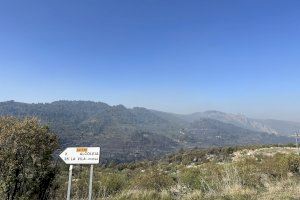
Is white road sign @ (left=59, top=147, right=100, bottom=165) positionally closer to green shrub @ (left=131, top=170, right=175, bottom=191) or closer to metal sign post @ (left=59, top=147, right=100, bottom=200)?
metal sign post @ (left=59, top=147, right=100, bottom=200)

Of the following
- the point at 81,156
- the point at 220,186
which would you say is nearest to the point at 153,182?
Answer: the point at 220,186

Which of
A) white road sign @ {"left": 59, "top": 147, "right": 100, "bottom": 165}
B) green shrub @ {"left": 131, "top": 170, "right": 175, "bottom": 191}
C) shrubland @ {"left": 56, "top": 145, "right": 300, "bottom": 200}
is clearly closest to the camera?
white road sign @ {"left": 59, "top": 147, "right": 100, "bottom": 165}

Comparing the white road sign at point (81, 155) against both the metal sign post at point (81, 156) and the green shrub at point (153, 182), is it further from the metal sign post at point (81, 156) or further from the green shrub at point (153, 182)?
the green shrub at point (153, 182)

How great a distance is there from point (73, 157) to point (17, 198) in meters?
1.91

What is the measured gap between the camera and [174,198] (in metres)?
12.4

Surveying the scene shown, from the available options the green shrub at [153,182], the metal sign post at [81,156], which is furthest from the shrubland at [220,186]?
the metal sign post at [81,156]

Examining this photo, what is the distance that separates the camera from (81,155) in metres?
9.59

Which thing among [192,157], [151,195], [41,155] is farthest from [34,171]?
[192,157]

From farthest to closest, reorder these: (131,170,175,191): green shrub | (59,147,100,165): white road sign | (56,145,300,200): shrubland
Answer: (131,170,175,191): green shrub < (56,145,300,200): shrubland < (59,147,100,165): white road sign

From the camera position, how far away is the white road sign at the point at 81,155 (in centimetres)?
950

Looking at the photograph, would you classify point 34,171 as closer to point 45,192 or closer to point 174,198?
point 45,192

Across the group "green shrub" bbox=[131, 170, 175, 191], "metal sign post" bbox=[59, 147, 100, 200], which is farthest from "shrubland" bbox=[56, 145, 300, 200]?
"metal sign post" bbox=[59, 147, 100, 200]

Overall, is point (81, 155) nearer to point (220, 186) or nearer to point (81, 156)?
point (81, 156)

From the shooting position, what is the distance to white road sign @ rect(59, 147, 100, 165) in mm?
9500
